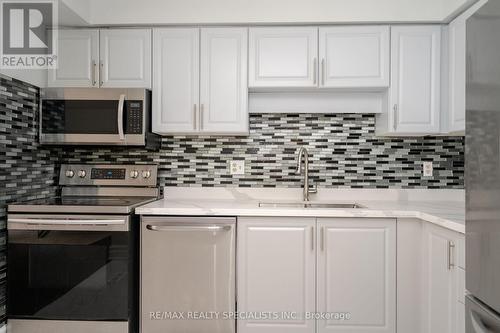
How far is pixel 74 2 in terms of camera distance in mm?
2291

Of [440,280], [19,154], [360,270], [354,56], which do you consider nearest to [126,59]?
[19,154]

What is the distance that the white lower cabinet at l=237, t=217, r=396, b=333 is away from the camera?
2.11m

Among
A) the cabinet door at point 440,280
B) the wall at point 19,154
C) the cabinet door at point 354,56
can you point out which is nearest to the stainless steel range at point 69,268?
the wall at point 19,154

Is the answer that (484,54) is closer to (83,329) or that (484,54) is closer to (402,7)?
(402,7)

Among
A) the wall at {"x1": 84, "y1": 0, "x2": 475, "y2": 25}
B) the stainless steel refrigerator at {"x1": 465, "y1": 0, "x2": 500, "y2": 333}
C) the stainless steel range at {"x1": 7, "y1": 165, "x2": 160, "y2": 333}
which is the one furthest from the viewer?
the wall at {"x1": 84, "y1": 0, "x2": 475, "y2": 25}

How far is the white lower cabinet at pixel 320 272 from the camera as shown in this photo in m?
2.11

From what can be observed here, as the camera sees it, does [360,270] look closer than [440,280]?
No

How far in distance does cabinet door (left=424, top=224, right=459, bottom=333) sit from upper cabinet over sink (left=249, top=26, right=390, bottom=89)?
3.47 ft

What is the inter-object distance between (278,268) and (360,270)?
475mm

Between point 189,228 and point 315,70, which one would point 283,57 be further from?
point 189,228

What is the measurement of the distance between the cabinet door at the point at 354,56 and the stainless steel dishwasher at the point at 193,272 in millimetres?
1175

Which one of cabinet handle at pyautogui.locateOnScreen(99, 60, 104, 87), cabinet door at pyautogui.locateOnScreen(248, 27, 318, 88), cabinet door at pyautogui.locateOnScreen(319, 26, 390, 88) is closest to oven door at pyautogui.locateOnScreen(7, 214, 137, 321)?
cabinet handle at pyautogui.locateOnScreen(99, 60, 104, 87)

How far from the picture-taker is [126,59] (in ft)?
8.12

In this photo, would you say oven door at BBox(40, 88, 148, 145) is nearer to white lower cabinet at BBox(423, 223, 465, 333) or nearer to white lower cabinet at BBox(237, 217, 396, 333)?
white lower cabinet at BBox(237, 217, 396, 333)
